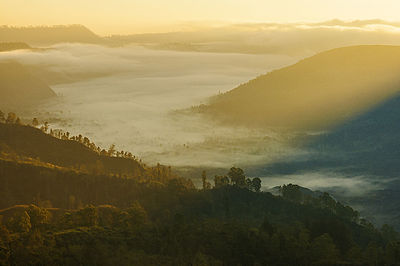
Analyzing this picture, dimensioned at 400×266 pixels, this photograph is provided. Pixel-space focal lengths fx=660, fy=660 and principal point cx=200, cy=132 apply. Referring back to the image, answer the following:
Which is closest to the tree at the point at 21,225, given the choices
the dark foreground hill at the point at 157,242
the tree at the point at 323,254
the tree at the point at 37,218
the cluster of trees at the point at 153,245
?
the cluster of trees at the point at 153,245

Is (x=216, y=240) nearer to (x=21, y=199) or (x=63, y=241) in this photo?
(x=63, y=241)

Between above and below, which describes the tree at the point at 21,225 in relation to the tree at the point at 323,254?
above

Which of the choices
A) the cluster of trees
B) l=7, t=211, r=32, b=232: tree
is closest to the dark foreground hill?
the cluster of trees

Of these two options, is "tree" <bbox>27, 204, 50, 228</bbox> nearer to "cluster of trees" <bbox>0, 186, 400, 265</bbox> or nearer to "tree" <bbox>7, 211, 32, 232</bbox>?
"cluster of trees" <bbox>0, 186, 400, 265</bbox>

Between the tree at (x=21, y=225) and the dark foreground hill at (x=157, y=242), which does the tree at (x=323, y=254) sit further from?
the tree at (x=21, y=225)

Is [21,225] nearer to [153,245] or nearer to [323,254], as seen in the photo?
[153,245]

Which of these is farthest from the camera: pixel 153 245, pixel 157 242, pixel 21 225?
pixel 157 242

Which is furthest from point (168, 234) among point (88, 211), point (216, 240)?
point (88, 211)

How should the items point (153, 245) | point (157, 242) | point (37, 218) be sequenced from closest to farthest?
point (153, 245) → point (157, 242) → point (37, 218)

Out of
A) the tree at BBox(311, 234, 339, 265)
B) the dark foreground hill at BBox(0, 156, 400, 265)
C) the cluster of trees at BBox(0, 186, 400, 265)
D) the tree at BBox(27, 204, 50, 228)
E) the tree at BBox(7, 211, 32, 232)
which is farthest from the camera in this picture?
the tree at BBox(27, 204, 50, 228)

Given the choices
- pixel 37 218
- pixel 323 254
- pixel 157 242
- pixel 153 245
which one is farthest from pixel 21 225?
pixel 323 254

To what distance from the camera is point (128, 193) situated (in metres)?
198

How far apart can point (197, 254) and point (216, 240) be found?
479 inches

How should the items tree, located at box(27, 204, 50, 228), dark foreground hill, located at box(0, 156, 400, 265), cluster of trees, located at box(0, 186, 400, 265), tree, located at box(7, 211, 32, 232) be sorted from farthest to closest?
tree, located at box(27, 204, 50, 228) → tree, located at box(7, 211, 32, 232) → dark foreground hill, located at box(0, 156, 400, 265) → cluster of trees, located at box(0, 186, 400, 265)
